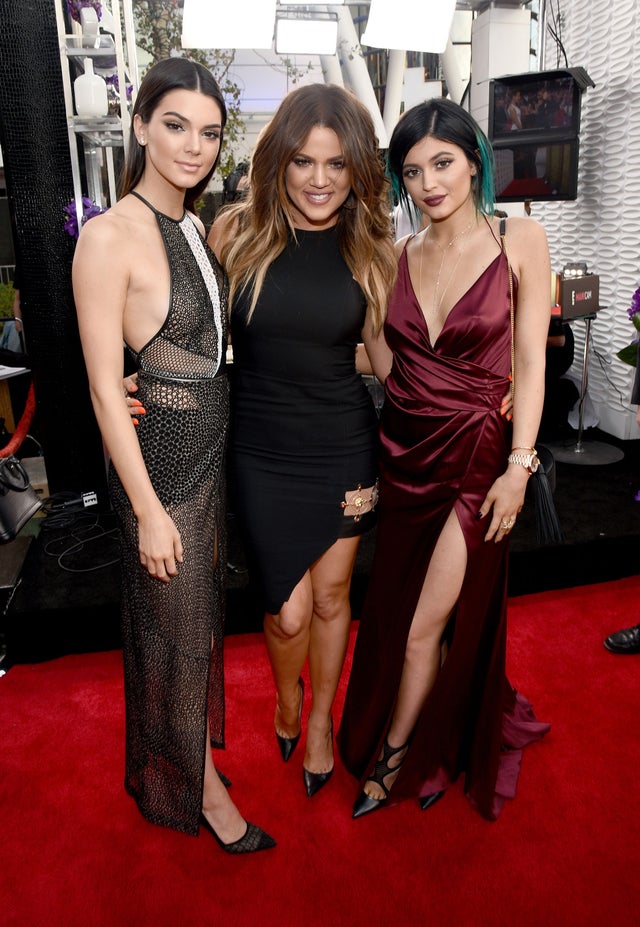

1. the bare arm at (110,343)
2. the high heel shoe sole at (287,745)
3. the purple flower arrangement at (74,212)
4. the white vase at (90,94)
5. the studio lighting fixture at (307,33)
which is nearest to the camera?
the bare arm at (110,343)

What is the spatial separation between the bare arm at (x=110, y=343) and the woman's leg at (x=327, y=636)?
Answer: 22.3 inches

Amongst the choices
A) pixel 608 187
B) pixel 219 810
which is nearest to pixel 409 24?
pixel 608 187

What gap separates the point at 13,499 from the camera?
279 centimetres

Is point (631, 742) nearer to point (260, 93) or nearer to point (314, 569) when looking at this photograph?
point (314, 569)

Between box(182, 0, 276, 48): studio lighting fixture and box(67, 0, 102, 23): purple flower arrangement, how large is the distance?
1.83m

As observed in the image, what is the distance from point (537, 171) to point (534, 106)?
388 millimetres

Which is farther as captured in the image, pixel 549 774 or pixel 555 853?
pixel 549 774

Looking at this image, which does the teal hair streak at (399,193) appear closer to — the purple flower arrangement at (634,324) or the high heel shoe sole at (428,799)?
the purple flower arrangement at (634,324)

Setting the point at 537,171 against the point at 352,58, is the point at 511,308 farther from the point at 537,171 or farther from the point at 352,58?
the point at 352,58

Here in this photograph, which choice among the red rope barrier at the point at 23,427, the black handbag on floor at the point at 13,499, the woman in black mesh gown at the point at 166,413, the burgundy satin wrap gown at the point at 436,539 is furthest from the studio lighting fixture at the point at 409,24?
the woman in black mesh gown at the point at 166,413

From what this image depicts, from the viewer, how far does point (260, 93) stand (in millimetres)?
10695

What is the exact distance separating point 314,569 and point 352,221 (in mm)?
896

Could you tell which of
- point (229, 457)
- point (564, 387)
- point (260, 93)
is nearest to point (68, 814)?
point (229, 457)

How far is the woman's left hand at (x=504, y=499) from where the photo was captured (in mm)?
1767
